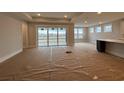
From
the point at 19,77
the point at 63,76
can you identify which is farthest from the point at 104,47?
the point at 19,77

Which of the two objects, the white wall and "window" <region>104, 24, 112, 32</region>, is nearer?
the white wall

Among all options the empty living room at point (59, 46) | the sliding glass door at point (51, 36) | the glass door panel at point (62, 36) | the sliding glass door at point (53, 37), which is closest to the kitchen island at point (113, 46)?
the empty living room at point (59, 46)

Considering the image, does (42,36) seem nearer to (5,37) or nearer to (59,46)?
(59,46)

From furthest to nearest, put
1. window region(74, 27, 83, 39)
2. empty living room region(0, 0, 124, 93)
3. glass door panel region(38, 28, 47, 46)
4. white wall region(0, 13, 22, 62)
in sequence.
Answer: window region(74, 27, 83, 39) → glass door panel region(38, 28, 47, 46) → white wall region(0, 13, 22, 62) → empty living room region(0, 0, 124, 93)

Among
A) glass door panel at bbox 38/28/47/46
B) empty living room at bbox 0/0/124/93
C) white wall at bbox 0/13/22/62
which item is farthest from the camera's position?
glass door panel at bbox 38/28/47/46

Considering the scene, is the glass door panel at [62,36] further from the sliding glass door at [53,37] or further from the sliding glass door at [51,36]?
the sliding glass door at [53,37]

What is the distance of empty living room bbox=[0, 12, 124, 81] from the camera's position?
14.7 feet

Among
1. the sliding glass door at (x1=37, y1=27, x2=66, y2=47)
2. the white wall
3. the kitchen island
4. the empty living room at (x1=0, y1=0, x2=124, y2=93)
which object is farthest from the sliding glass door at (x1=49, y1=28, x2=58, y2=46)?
the white wall

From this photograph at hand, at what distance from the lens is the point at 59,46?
13289mm

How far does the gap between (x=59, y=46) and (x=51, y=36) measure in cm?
144

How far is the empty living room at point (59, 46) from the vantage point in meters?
4.48

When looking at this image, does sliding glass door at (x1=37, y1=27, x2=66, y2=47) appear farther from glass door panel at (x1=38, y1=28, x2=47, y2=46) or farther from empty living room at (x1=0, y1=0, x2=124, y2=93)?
empty living room at (x1=0, y1=0, x2=124, y2=93)

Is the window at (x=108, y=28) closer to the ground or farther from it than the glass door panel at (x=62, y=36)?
farther from it

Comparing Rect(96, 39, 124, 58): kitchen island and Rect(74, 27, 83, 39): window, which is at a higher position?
Rect(74, 27, 83, 39): window
